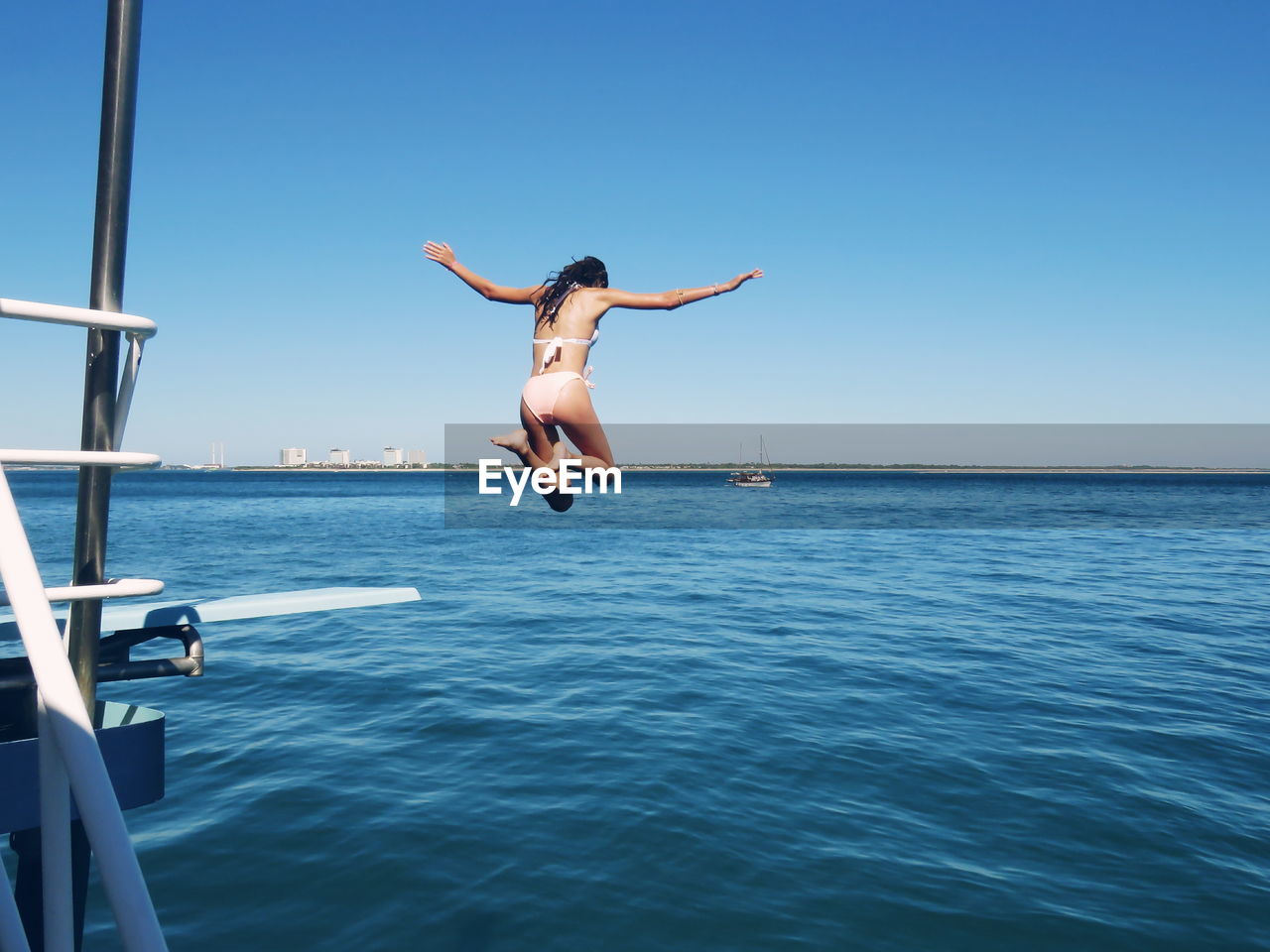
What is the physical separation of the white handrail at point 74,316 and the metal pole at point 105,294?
11 centimetres

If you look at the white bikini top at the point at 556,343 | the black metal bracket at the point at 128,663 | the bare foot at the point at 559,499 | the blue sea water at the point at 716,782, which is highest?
the white bikini top at the point at 556,343

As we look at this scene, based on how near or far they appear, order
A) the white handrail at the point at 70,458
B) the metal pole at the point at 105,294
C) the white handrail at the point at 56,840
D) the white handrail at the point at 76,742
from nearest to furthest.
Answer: the white handrail at the point at 76,742 < the white handrail at the point at 56,840 < the white handrail at the point at 70,458 < the metal pole at the point at 105,294

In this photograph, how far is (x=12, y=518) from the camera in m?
1.92

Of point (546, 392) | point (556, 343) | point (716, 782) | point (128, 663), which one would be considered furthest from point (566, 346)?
point (716, 782)

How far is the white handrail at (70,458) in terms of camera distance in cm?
216

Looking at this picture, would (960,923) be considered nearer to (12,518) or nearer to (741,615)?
(12,518)

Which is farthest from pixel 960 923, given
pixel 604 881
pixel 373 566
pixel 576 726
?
pixel 373 566

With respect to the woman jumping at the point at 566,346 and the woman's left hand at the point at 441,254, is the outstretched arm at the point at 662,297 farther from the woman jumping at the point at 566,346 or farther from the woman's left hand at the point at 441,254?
the woman's left hand at the point at 441,254

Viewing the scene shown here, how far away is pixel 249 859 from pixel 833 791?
22.1 ft

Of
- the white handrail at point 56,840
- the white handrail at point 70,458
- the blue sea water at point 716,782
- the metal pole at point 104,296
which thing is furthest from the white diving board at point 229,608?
the blue sea water at point 716,782

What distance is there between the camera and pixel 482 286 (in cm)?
312

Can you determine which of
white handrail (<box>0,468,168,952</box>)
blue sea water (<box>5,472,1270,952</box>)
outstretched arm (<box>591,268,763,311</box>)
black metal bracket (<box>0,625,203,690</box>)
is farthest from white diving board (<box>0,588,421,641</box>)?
blue sea water (<box>5,472,1270,952</box>)

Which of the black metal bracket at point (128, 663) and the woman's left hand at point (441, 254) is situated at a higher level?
the woman's left hand at point (441, 254)

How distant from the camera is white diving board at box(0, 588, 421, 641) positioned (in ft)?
10.6
